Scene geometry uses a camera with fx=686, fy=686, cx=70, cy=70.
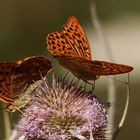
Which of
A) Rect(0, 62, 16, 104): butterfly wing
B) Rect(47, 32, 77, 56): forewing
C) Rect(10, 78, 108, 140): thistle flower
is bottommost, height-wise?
Rect(10, 78, 108, 140): thistle flower

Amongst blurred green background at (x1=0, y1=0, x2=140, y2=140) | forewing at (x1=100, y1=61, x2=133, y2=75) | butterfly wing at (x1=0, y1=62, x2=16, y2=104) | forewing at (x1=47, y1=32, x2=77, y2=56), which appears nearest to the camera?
forewing at (x1=100, y1=61, x2=133, y2=75)

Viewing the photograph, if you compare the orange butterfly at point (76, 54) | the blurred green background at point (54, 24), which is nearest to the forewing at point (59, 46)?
the orange butterfly at point (76, 54)

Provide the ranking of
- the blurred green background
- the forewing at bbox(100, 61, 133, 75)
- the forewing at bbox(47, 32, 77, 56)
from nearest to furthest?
the forewing at bbox(100, 61, 133, 75), the forewing at bbox(47, 32, 77, 56), the blurred green background

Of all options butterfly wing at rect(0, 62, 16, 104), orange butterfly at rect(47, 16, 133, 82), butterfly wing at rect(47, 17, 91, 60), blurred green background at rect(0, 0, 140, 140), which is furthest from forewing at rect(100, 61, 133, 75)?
blurred green background at rect(0, 0, 140, 140)

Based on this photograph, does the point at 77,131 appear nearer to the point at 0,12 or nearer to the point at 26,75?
the point at 26,75

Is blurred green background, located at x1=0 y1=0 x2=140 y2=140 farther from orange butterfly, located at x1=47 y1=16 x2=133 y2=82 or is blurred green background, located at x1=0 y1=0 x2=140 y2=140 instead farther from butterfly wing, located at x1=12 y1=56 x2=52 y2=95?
butterfly wing, located at x1=12 y1=56 x2=52 y2=95

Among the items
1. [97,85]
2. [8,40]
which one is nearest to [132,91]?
[97,85]

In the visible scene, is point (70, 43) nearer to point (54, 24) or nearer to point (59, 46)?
point (59, 46)

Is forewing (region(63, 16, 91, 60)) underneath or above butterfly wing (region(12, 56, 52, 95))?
above

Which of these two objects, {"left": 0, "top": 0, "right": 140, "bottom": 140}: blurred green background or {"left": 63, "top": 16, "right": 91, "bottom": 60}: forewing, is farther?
{"left": 0, "top": 0, "right": 140, "bottom": 140}: blurred green background
